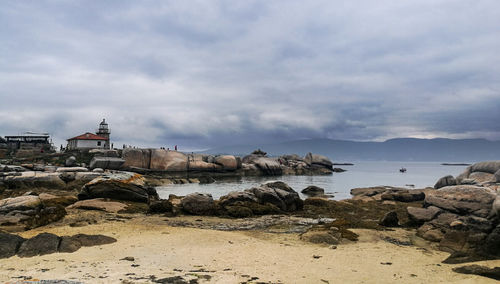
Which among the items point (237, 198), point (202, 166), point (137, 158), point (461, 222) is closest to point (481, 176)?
point (461, 222)

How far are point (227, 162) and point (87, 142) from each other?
3766cm

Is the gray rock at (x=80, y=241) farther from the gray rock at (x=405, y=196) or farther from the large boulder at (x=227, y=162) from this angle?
the large boulder at (x=227, y=162)

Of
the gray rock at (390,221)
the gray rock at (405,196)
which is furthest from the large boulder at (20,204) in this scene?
the gray rock at (405,196)

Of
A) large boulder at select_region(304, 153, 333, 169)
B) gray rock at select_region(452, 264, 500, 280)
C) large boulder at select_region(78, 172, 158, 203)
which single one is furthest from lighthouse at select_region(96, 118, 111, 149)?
gray rock at select_region(452, 264, 500, 280)

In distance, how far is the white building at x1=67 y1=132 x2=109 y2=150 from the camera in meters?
80.6

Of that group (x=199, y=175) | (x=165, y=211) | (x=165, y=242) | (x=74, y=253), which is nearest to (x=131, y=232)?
(x=165, y=242)

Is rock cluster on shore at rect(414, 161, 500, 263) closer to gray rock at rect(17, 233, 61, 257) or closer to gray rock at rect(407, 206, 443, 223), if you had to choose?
gray rock at rect(407, 206, 443, 223)

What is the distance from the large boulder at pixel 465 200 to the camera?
1541 centimetres

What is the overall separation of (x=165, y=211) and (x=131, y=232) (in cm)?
628

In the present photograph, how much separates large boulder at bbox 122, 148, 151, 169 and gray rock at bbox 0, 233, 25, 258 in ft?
166

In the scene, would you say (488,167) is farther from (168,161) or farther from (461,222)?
(168,161)

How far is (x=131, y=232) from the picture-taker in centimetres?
1436

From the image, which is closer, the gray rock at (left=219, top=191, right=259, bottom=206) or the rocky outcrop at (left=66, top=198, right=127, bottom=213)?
the rocky outcrop at (left=66, top=198, right=127, bottom=213)

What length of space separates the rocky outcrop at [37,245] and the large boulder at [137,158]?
5041 cm
